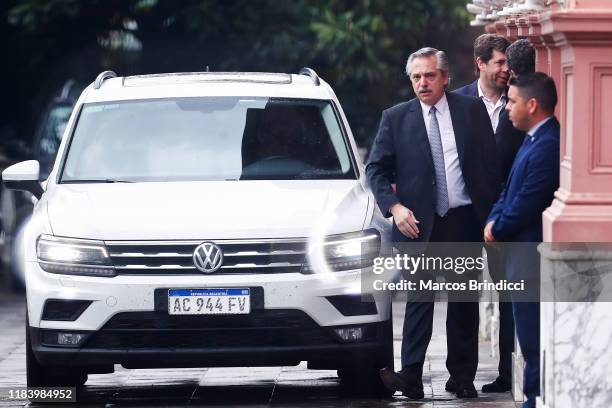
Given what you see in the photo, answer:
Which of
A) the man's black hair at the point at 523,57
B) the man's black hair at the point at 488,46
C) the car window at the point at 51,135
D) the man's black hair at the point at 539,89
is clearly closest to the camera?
the man's black hair at the point at 539,89

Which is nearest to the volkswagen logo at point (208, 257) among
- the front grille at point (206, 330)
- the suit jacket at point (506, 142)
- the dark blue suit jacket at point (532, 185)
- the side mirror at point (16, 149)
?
the front grille at point (206, 330)

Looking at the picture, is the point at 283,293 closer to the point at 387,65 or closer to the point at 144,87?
the point at 144,87

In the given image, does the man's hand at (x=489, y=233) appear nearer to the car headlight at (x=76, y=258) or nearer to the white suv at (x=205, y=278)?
the white suv at (x=205, y=278)

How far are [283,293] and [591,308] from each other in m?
1.91

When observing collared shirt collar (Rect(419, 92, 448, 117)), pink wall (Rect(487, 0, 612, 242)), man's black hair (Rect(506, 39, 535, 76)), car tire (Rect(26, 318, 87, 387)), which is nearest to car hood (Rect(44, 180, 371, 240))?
collared shirt collar (Rect(419, 92, 448, 117))

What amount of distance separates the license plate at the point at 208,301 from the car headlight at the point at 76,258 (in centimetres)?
36

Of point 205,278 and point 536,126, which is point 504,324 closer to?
point 205,278

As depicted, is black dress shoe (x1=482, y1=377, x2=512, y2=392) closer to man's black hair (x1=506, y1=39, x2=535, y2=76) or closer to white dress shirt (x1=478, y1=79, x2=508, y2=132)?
white dress shirt (x1=478, y1=79, x2=508, y2=132)

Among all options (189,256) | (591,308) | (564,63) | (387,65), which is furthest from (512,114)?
(387,65)

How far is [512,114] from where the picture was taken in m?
7.97

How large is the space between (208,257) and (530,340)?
1762 mm

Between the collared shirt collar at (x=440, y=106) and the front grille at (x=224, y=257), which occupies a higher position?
the collared shirt collar at (x=440, y=106)

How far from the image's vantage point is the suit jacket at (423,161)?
9.29 m

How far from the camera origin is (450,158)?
369 inches
